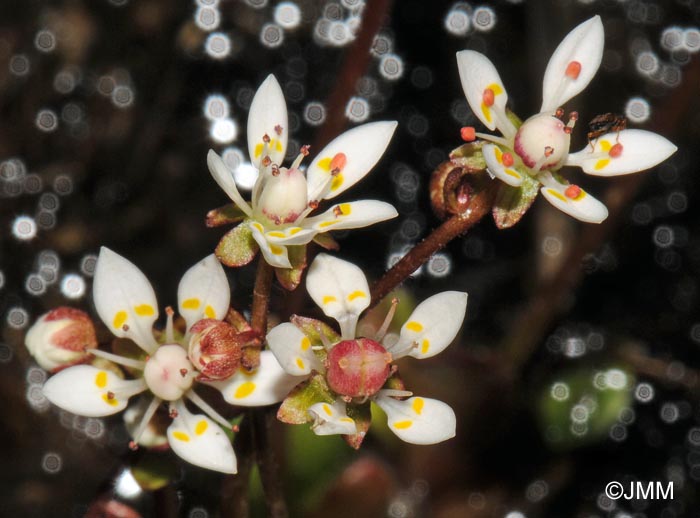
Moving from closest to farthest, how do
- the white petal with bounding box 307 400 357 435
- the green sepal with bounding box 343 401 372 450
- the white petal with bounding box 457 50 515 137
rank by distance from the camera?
1. the white petal with bounding box 307 400 357 435
2. the green sepal with bounding box 343 401 372 450
3. the white petal with bounding box 457 50 515 137

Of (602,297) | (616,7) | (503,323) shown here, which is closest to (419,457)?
(503,323)

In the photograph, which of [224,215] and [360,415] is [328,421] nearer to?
[360,415]

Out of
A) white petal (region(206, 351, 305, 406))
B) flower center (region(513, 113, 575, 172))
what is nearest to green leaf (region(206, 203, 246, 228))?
white petal (region(206, 351, 305, 406))

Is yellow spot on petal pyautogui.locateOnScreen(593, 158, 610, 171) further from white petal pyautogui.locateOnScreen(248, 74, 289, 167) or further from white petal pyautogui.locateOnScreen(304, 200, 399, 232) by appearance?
white petal pyautogui.locateOnScreen(248, 74, 289, 167)

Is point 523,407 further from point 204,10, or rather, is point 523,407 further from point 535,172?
point 204,10

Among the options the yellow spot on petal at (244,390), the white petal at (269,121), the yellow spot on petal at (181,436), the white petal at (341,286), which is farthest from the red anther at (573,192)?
the yellow spot on petal at (181,436)

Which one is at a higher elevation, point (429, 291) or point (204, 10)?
point (204, 10)
